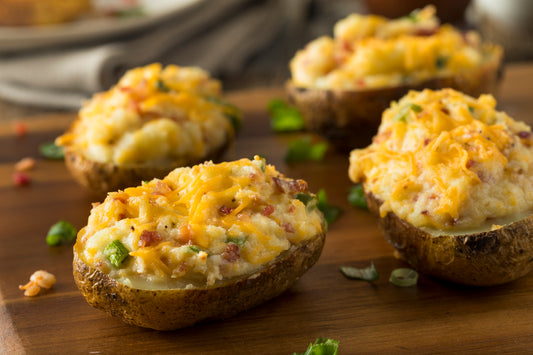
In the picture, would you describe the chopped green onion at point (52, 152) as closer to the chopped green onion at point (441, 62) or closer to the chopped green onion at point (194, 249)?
the chopped green onion at point (194, 249)

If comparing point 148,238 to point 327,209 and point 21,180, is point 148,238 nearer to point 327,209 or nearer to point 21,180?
point 327,209

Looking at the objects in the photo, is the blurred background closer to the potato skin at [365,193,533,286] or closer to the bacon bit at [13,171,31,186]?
the bacon bit at [13,171,31,186]

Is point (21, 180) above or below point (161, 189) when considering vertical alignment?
below

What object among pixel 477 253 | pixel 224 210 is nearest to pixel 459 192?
pixel 477 253

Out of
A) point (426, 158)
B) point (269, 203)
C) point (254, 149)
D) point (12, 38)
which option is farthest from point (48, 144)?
point (426, 158)

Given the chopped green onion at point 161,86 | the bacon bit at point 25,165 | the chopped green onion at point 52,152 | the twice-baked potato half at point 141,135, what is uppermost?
the chopped green onion at point 161,86

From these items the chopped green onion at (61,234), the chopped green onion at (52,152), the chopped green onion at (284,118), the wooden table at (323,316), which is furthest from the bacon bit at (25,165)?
the chopped green onion at (284,118)

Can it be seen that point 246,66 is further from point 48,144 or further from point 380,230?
point 380,230
